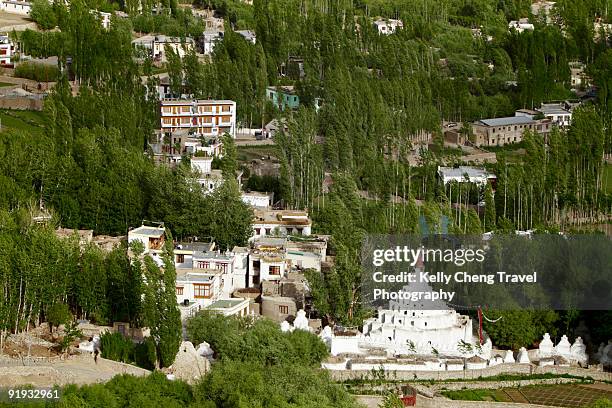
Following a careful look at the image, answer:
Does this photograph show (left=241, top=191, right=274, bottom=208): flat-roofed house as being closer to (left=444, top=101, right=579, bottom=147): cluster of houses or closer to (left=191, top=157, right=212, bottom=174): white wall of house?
(left=191, top=157, right=212, bottom=174): white wall of house

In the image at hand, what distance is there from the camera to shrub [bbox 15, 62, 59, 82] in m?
41.4

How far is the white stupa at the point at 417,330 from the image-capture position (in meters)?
23.7

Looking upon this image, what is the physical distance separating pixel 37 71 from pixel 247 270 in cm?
1749

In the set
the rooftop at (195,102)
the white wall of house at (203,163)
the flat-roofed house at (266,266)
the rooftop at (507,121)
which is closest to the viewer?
the flat-roofed house at (266,266)


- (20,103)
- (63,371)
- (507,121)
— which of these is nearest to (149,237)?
(63,371)

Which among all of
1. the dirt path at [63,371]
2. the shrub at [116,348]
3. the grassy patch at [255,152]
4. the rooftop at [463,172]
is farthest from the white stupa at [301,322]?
the grassy patch at [255,152]

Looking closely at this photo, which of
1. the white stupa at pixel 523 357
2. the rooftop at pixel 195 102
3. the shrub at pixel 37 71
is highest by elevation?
the shrub at pixel 37 71

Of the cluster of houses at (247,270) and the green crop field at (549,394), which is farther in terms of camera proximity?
the cluster of houses at (247,270)

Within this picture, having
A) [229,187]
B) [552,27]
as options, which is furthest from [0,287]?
[552,27]

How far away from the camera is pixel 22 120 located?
3672 cm

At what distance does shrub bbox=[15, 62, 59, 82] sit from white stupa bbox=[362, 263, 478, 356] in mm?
19300

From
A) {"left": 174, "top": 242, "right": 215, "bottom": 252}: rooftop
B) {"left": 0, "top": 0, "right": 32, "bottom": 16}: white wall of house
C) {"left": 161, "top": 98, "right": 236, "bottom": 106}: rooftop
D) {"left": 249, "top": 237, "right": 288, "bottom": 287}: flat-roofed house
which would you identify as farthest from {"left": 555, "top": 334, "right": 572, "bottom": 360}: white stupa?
{"left": 0, "top": 0, "right": 32, "bottom": 16}: white wall of house

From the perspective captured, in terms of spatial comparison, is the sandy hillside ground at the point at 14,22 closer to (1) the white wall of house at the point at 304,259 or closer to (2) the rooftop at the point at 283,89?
(2) the rooftop at the point at 283,89

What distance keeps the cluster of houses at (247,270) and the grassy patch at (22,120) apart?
9284 millimetres
